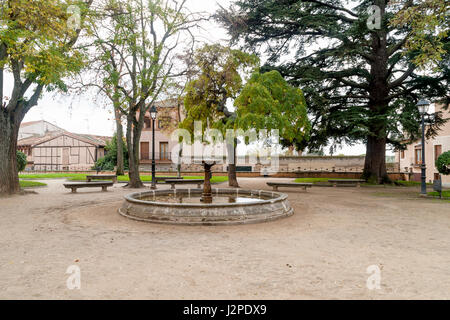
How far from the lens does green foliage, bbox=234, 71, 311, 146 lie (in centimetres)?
1163

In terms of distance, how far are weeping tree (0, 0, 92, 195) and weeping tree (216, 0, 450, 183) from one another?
27.1 ft

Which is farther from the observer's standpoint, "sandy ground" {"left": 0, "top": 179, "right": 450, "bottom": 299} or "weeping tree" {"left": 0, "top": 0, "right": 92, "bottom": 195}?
"weeping tree" {"left": 0, "top": 0, "right": 92, "bottom": 195}

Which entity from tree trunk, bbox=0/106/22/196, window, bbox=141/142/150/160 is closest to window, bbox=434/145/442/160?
tree trunk, bbox=0/106/22/196

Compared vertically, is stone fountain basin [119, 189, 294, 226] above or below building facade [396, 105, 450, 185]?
below

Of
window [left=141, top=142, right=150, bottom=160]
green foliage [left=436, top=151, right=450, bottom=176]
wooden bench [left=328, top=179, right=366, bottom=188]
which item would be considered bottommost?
wooden bench [left=328, top=179, right=366, bottom=188]

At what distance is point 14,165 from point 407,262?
14.3m

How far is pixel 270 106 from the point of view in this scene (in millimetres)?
11844

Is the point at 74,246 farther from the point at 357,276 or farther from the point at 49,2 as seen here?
the point at 49,2

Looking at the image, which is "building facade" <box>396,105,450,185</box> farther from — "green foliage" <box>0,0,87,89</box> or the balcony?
the balcony

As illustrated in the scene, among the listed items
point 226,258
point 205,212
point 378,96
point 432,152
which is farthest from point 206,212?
point 432,152

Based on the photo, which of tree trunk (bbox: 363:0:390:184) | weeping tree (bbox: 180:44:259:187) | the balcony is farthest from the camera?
the balcony

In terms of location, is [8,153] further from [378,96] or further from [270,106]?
[378,96]

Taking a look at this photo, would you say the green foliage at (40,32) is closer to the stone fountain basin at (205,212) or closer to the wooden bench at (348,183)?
the stone fountain basin at (205,212)

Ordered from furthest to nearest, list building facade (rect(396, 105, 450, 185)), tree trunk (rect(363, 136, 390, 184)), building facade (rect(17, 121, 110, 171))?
building facade (rect(17, 121, 110, 171)), building facade (rect(396, 105, 450, 185)), tree trunk (rect(363, 136, 390, 184))
